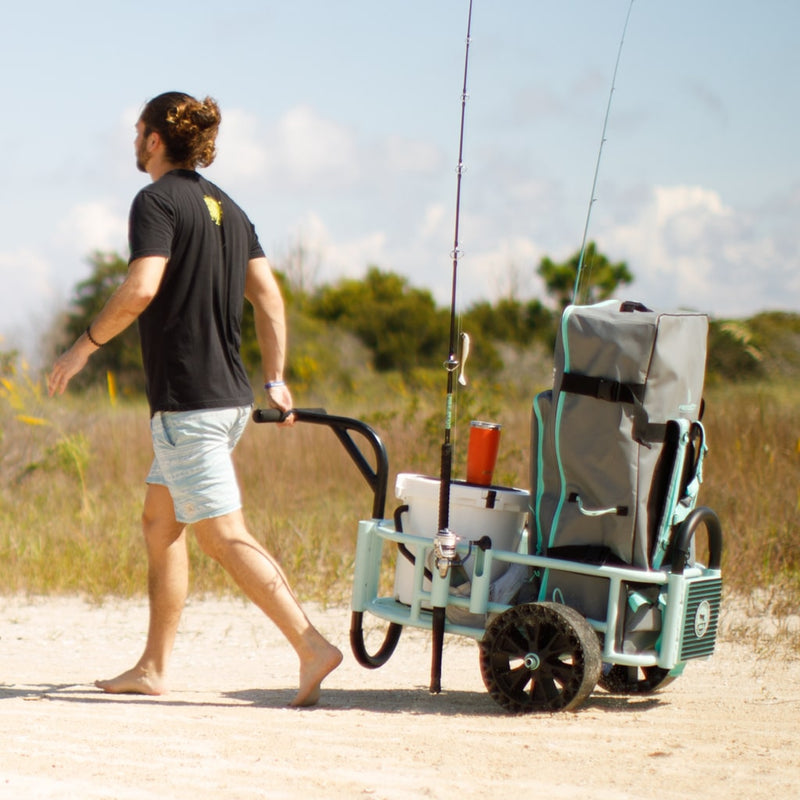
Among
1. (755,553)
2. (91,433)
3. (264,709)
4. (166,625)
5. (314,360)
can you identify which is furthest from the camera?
(314,360)

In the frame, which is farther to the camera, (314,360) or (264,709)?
(314,360)

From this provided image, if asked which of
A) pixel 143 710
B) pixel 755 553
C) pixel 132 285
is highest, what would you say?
pixel 132 285

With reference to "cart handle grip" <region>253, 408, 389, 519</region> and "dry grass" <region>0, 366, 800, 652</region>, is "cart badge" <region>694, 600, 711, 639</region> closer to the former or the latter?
"cart handle grip" <region>253, 408, 389, 519</region>

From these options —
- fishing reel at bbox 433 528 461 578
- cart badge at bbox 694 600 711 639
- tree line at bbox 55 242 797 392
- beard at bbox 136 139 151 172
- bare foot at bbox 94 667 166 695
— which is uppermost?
tree line at bbox 55 242 797 392

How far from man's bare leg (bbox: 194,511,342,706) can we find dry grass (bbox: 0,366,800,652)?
7.94ft

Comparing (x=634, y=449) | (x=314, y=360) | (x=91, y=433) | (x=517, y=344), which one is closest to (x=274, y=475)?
(x=91, y=433)

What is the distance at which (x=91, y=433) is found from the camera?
11.4 metres

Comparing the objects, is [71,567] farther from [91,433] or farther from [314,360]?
[314,360]

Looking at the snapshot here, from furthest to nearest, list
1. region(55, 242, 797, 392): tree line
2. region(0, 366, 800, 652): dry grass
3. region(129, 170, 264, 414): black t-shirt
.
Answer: region(55, 242, 797, 392): tree line, region(0, 366, 800, 652): dry grass, region(129, 170, 264, 414): black t-shirt

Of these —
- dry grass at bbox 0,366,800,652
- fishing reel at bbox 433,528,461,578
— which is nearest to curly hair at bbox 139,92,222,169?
fishing reel at bbox 433,528,461,578

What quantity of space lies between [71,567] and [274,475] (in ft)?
11.0

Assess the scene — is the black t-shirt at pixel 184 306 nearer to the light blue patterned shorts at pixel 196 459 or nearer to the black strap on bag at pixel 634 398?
the light blue patterned shorts at pixel 196 459

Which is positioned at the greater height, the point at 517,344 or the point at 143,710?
the point at 517,344

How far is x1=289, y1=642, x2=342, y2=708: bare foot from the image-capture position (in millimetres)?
4312
